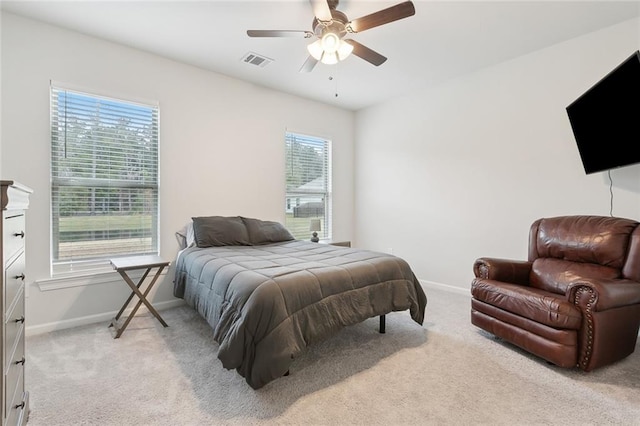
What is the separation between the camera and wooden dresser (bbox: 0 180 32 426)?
1080 millimetres

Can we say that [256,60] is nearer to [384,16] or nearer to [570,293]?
[384,16]

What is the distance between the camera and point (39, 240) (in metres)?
2.78

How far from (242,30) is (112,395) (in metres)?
3.09

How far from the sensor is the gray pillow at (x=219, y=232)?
3309 mm

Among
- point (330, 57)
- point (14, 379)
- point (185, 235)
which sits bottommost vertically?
point (14, 379)

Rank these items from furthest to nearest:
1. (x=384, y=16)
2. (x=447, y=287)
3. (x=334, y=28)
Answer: (x=447, y=287), (x=334, y=28), (x=384, y=16)

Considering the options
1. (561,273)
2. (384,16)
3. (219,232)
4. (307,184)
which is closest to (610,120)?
(561,273)

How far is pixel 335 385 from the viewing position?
76.9 inches

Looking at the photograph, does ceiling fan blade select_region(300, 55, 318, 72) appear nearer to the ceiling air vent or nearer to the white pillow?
the ceiling air vent

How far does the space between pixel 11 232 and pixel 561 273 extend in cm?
354

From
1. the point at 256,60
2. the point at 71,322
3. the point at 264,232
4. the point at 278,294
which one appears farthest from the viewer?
the point at 264,232

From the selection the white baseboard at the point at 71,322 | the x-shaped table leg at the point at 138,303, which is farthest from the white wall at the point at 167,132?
the x-shaped table leg at the point at 138,303

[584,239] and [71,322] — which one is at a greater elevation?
[584,239]

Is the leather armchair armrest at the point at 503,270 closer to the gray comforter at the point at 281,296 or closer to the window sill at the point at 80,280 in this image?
the gray comforter at the point at 281,296
